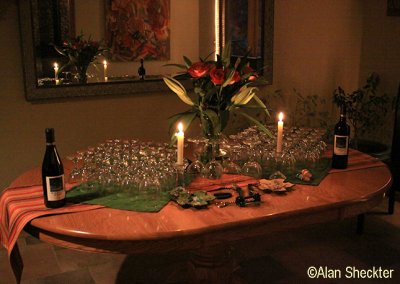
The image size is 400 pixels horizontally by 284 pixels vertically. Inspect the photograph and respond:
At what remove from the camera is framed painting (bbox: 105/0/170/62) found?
291cm

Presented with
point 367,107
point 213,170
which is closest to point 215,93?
point 213,170


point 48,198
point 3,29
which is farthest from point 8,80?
point 48,198

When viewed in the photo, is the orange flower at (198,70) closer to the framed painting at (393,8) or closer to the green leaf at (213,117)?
the green leaf at (213,117)

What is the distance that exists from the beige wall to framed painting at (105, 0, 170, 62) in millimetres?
296

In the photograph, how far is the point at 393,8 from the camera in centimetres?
366

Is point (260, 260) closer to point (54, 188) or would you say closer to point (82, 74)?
point (54, 188)

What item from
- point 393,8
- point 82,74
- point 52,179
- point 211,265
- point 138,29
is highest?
point 393,8

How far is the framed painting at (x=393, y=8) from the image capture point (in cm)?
364

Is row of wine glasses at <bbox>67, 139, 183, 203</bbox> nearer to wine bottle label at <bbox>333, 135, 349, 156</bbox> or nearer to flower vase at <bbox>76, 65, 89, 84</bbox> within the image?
wine bottle label at <bbox>333, 135, 349, 156</bbox>

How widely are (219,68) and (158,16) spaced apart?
4.53 ft

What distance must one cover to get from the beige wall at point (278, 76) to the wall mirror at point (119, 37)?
3.3 inches

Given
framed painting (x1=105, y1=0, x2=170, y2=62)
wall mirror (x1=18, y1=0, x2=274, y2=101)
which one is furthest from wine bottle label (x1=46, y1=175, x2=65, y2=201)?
framed painting (x1=105, y1=0, x2=170, y2=62)

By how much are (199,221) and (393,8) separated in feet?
9.98

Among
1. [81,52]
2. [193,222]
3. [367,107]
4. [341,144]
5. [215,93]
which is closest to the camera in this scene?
[193,222]
